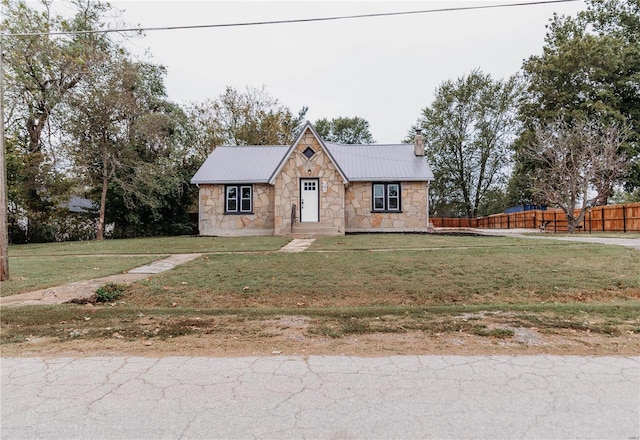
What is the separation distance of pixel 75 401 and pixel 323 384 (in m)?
1.94

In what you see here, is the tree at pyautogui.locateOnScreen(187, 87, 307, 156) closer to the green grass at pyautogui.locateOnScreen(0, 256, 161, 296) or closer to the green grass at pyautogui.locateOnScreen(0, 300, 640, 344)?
the green grass at pyautogui.locateOnScreen(0, 256, 161, 296)

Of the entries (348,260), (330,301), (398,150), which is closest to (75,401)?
(330,301)

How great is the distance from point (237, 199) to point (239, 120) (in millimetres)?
16052

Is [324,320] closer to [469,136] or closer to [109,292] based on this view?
[109,292]

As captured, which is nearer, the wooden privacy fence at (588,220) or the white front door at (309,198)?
the white front door at (309,198)

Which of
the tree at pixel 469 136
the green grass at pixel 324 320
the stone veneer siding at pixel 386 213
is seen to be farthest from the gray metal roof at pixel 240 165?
the tree at pixel 469 136

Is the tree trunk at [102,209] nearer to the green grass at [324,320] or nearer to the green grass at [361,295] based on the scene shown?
the green grass at [361,295]

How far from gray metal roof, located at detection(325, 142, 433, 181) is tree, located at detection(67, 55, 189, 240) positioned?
1001 centimetres

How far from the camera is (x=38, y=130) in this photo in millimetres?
20172

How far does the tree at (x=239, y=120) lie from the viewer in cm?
3319

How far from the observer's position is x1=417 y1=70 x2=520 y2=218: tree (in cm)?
3778

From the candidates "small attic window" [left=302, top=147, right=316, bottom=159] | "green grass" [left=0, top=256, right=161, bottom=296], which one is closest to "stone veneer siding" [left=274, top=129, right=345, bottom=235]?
"small attic window" [left=302, top=147, right=316, bottom=159]

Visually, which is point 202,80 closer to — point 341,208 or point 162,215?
point 162,215

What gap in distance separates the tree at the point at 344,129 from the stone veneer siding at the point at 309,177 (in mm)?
30287
